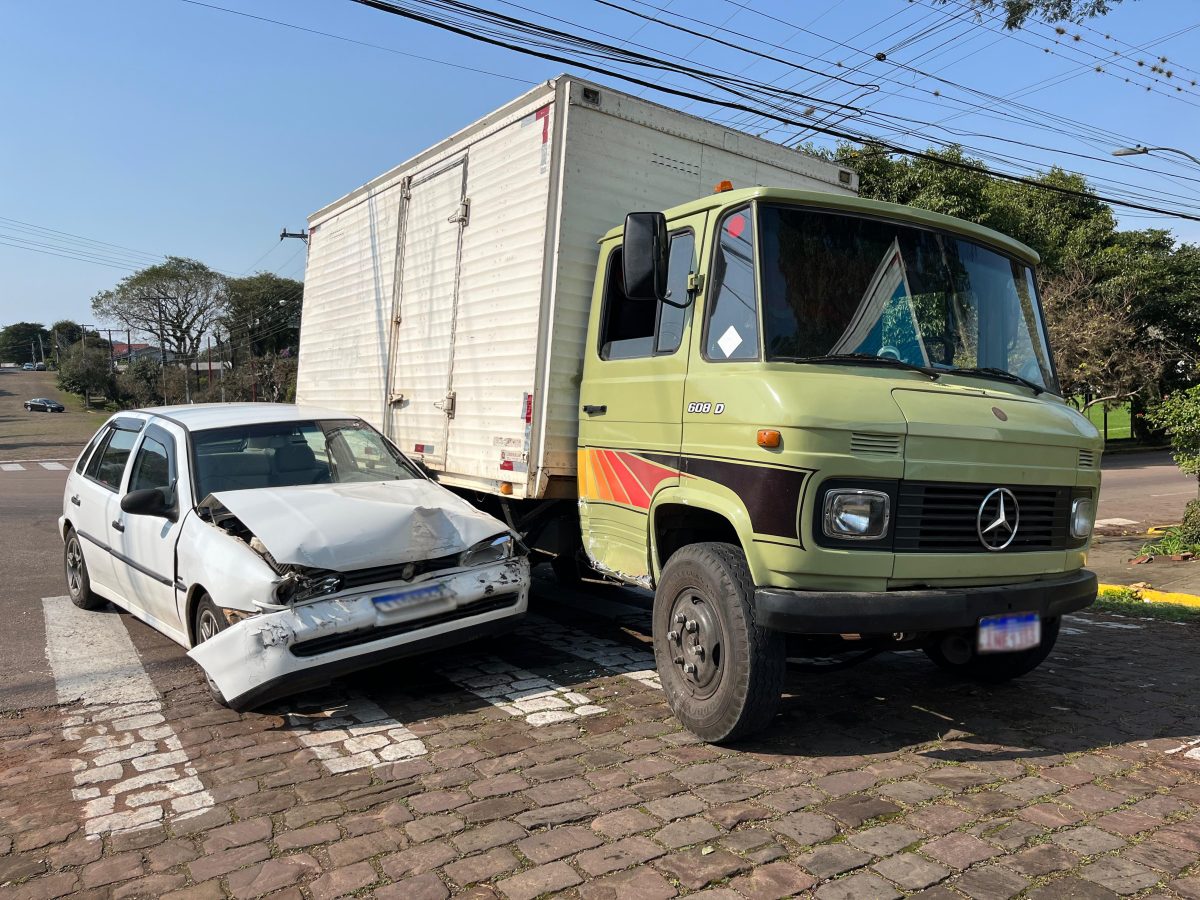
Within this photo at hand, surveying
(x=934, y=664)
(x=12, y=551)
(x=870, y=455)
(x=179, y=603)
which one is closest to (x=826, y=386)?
(x=870, y=455)

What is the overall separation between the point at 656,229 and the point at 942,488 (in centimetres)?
187

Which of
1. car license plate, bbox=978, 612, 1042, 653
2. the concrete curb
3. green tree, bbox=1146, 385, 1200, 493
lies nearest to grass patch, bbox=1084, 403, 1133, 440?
green tree, bbox=1146, 385, 1200, 493

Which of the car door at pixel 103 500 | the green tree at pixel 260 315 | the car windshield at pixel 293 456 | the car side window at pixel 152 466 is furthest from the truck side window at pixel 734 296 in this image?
the green tree at pixel 260 315

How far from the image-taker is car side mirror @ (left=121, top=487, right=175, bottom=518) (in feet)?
16.6

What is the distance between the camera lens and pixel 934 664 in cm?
535

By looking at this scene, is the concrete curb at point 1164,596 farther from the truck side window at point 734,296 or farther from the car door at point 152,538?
the car door at point 152,538

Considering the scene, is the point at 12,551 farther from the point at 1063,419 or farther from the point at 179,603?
the point at 1063,419

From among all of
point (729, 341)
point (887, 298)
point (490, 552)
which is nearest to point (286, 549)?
point (490, 552)

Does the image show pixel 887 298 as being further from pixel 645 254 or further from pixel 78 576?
pixel 78 576

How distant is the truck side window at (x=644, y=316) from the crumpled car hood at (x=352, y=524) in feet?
4.43

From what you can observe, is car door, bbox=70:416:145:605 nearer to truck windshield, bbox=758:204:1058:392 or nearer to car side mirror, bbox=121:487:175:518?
car side mirror, bbox=121:487:175:518

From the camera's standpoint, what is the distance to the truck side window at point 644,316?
4.49m

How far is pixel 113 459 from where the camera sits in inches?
250

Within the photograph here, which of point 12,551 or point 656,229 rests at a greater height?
point 656,229
